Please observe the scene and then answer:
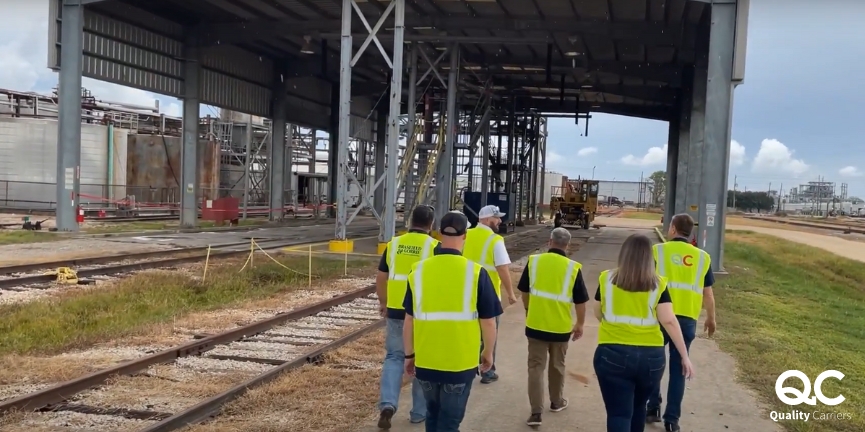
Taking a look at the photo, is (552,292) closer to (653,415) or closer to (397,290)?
(397,290)

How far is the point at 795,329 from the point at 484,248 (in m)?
7.92

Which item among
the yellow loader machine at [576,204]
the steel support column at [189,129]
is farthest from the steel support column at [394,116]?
the yellow loader machine at [576,204]

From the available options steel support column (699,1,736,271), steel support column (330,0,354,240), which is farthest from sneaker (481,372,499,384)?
steel support column (699,1,736,271)

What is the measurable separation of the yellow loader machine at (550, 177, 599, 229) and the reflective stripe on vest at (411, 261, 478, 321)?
39.4 metres

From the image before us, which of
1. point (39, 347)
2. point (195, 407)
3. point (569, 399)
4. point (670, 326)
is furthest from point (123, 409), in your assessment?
point (670, 326)

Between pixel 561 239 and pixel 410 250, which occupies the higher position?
pixel 561 239

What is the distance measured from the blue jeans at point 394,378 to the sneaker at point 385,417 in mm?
30

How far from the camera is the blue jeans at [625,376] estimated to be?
4668mm

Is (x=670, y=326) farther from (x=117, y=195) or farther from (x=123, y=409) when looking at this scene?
(x=117, y=195)

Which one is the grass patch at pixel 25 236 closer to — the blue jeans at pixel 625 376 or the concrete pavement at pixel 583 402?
the concrete pavement at pixel 583 402

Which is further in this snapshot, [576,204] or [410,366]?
[576,204]

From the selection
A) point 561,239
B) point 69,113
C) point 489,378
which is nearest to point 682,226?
point 561,239

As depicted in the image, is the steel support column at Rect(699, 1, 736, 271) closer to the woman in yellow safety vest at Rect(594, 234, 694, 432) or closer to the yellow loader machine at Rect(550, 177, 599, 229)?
the woman in yellow safety vest at Rect(594, 234, 694, 432)

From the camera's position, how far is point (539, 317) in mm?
6078
